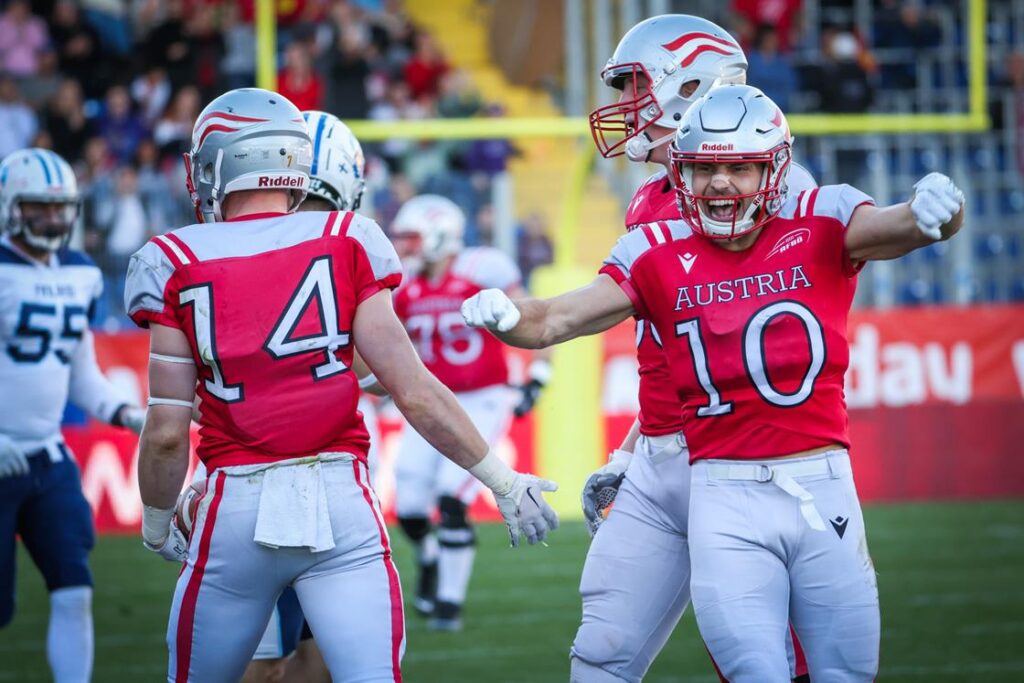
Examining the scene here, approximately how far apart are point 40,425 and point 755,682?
319 centimetres

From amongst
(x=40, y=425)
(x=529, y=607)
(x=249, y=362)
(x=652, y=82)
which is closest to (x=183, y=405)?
(x=249, y=362)

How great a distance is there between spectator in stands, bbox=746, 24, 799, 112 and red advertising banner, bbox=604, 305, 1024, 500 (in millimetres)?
2065

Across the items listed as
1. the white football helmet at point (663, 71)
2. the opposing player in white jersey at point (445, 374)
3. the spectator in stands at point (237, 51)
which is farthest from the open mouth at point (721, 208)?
the spectator in stands at point (237, 51)

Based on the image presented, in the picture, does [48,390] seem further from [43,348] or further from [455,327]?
[455,327]

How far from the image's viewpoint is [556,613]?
25.7 ft

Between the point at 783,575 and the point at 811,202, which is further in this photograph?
the point at 811,202

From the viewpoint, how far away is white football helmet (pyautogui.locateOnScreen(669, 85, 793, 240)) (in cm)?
387

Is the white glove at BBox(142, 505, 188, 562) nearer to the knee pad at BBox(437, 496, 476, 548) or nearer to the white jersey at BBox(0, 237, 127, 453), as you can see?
the white jersey at BBox(0, 237, 127, 453)

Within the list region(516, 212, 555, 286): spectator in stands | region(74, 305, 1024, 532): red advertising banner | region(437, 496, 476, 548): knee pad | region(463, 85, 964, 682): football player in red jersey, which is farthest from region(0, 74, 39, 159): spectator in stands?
region(463, 85, 964, 682): football player in red jersey

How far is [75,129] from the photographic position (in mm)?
12766

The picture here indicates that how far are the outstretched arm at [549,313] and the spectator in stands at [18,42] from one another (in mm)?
10687

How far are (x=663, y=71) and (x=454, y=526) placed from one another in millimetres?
3621

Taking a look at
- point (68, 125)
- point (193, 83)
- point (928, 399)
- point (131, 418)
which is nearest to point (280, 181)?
point (131, 418)

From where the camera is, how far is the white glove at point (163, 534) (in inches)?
153
